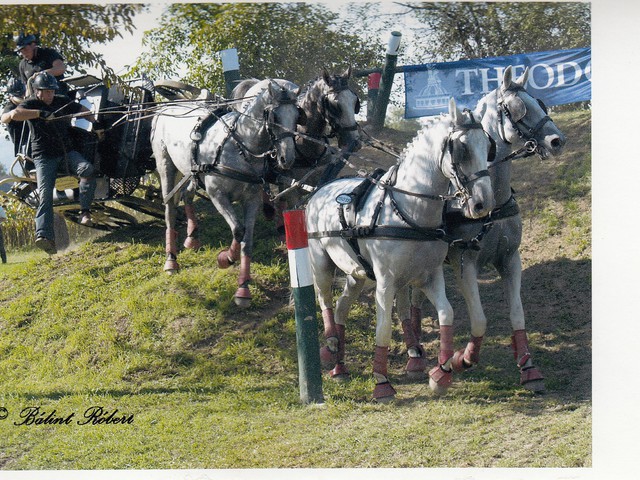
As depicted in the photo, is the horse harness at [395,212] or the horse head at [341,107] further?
the horse head at [341,107]

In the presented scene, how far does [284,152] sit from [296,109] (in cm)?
50

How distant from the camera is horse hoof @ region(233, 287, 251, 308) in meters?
10.8

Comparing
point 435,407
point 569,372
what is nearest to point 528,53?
point 569,372

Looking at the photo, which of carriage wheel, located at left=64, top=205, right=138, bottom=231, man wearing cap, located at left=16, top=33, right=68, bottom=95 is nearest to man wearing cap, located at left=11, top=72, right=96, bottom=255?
man wearing cap, located at left=16, top=33, right=68, bottom=95

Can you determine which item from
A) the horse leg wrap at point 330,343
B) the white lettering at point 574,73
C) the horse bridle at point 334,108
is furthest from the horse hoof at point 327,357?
the white lettering at point 574,73

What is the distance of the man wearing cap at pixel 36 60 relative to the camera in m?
11.2

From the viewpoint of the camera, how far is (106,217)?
1330 centimetres

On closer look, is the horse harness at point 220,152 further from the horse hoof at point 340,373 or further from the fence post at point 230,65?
the horse hoof at point 340,373

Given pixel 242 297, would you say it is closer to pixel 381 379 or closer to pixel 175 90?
pixel 381 379

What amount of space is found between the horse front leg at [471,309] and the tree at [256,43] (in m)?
4.75

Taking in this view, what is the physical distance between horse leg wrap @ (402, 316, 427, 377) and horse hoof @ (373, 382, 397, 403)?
2.28 ft

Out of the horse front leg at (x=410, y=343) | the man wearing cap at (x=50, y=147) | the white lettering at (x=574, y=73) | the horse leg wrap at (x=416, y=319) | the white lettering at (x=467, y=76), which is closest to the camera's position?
the horse front leg at (x=410, y=343)

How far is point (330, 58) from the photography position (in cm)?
1349

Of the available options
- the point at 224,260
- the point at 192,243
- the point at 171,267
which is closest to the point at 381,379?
the point at 224,260
